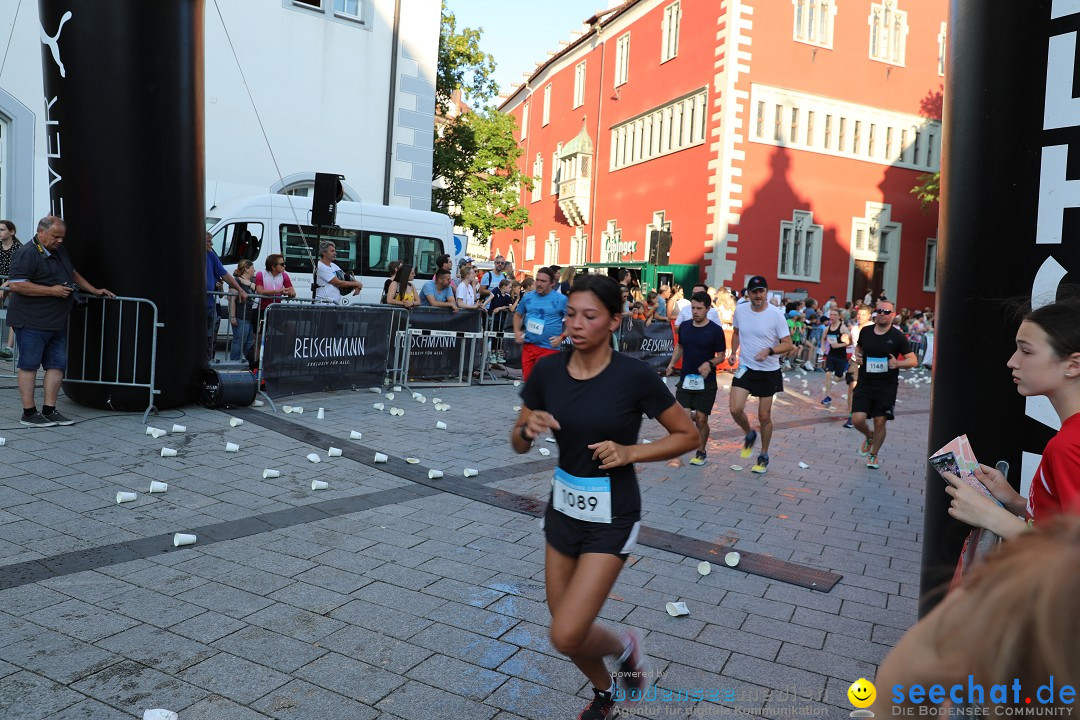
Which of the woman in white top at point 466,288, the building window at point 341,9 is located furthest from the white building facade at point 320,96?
the woman in white top at point 466,288

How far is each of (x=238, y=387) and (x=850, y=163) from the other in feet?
90.9

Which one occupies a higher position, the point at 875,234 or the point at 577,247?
the point at 875,234

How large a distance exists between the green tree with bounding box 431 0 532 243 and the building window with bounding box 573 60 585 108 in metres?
7.57

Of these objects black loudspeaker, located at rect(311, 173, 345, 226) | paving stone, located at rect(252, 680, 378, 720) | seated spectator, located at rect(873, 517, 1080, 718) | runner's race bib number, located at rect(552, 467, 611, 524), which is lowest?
paving stone, located at rect(252, 680, 378, 720)

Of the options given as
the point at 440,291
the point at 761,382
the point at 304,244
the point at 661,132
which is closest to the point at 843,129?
the point at 661,132

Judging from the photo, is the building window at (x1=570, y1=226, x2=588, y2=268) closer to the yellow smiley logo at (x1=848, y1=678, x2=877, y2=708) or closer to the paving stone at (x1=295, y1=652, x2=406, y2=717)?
the paving stone at (x1=295, y1=652, x2=406, y2=717)

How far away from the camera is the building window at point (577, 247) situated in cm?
4053

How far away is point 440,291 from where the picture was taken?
1382cm

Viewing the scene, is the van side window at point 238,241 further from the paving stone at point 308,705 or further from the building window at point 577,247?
the building window at point 577,247

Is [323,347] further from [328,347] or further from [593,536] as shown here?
[593,536]

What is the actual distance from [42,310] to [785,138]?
26805 mm

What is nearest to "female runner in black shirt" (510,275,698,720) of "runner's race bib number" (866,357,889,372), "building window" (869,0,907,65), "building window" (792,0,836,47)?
"runner's race bib number" (866,357,889,372)

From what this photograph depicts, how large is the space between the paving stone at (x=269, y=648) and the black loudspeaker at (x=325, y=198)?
29.6 feet

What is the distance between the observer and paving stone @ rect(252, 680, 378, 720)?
10.4 feet
